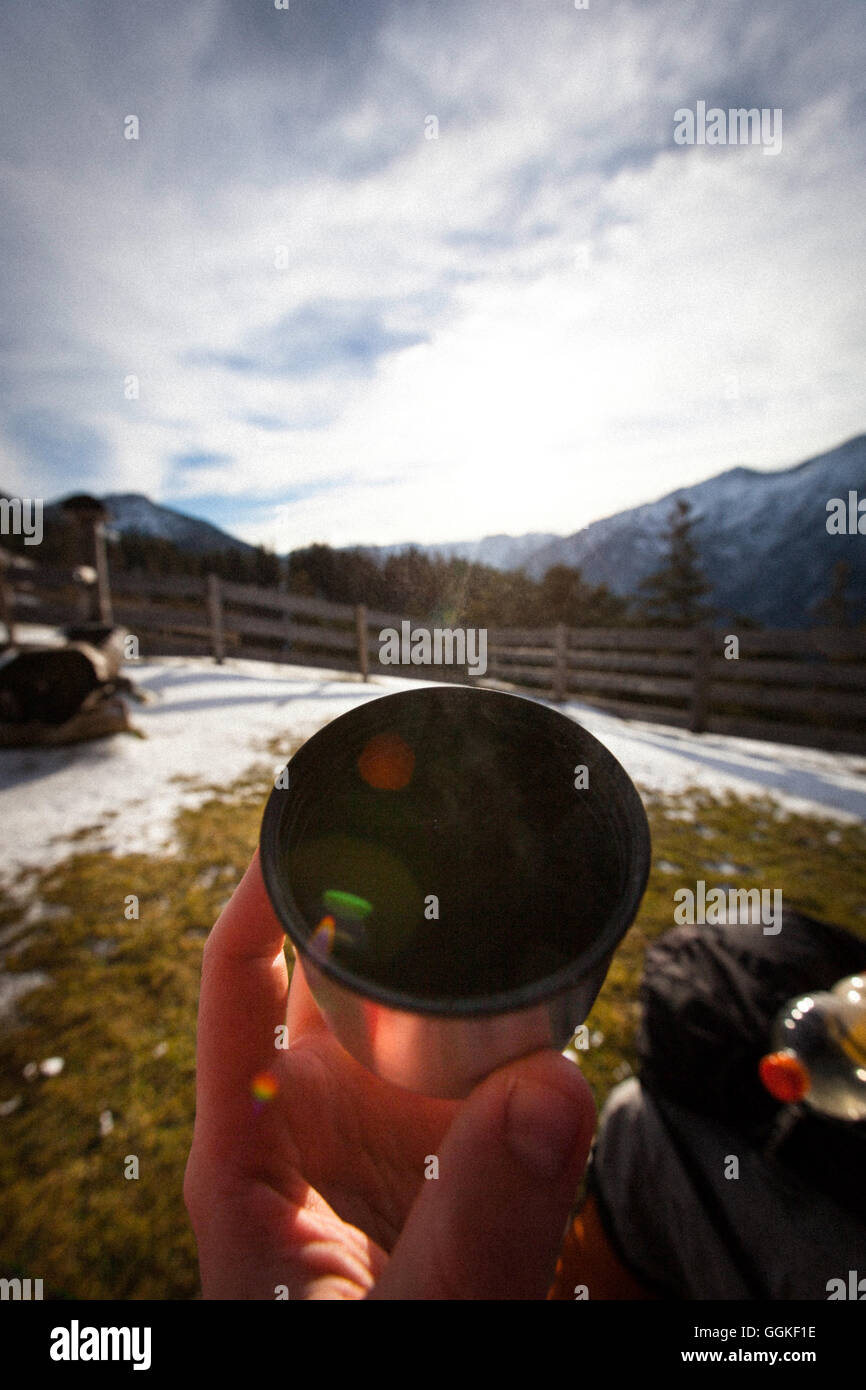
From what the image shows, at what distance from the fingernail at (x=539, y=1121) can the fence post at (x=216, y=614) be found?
414 inches

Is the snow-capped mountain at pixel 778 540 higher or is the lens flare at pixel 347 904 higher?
the snow-capped mountain at pixel 778 540

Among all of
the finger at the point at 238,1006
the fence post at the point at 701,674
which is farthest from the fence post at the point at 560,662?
the finger at the point at 238,1006

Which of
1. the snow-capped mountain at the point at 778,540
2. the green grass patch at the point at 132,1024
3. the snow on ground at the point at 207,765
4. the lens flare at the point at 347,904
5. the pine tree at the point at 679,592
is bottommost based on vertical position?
the green grass patch at the point at 132,1024

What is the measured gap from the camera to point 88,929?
125 inches

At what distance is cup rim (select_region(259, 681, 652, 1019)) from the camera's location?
0.68 metres

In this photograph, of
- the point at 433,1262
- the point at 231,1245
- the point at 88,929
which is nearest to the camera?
the point at 433,1262

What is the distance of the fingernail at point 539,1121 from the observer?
801 millimetres

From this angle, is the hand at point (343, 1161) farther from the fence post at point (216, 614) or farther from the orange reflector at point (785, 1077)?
the fence post at point (216, 614)

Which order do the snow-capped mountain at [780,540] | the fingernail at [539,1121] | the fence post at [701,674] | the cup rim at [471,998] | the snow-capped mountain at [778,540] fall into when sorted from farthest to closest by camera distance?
the snow-capped mountain at [780,540] → the snow-capped mountain at [778,540] → the fence post at [701,674] → the fingernail at [539,1121] → the cup rim at [471,998]

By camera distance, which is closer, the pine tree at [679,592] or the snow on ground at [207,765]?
the snow on ground at [207,765]

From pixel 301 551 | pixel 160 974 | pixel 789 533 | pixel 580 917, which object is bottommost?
pixel 160 974
